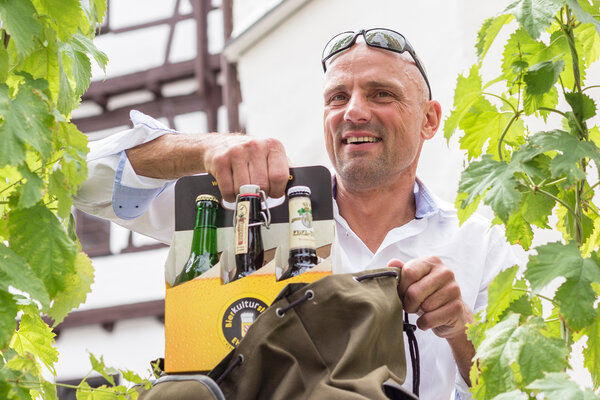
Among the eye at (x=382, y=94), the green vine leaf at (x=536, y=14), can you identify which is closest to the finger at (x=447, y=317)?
the green vine leaf at (x=536, y=14)

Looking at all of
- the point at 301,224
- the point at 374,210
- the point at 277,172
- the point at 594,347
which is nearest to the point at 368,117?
the point at 374,210

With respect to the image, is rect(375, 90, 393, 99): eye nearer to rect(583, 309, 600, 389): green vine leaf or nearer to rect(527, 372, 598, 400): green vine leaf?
rect(583, 309, 600, 389): green vine leaf

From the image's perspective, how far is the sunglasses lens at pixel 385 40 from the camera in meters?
2.02

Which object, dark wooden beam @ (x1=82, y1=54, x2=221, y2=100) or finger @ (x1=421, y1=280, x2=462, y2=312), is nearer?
finger @ (x1=421, y1=280, x2=462, y2=312)

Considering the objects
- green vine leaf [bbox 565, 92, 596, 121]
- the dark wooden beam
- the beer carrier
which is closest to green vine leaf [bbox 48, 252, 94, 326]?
the beer carrier

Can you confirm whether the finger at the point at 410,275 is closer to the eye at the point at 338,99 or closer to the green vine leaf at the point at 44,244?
the green vine leaf at the point at 44,244

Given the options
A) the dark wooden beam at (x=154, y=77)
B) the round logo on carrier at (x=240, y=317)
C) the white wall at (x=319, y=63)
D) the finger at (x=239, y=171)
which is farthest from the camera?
the dark wooden beam at (x=154, y=77)

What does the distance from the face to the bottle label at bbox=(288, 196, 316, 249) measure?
0.74 metres

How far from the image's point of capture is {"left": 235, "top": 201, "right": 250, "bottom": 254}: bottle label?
1.15m

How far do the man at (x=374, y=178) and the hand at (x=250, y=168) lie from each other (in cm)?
21

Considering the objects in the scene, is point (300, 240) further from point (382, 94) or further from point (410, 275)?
point (382, 94)

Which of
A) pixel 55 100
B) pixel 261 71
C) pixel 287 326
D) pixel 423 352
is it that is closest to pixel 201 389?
pixel 287 326

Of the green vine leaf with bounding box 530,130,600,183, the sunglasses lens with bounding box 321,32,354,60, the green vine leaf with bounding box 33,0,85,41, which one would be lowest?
the green vine leaf with bounding box 530,130,600,183

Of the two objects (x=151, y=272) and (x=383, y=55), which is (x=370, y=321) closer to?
(x=383, y=55)
